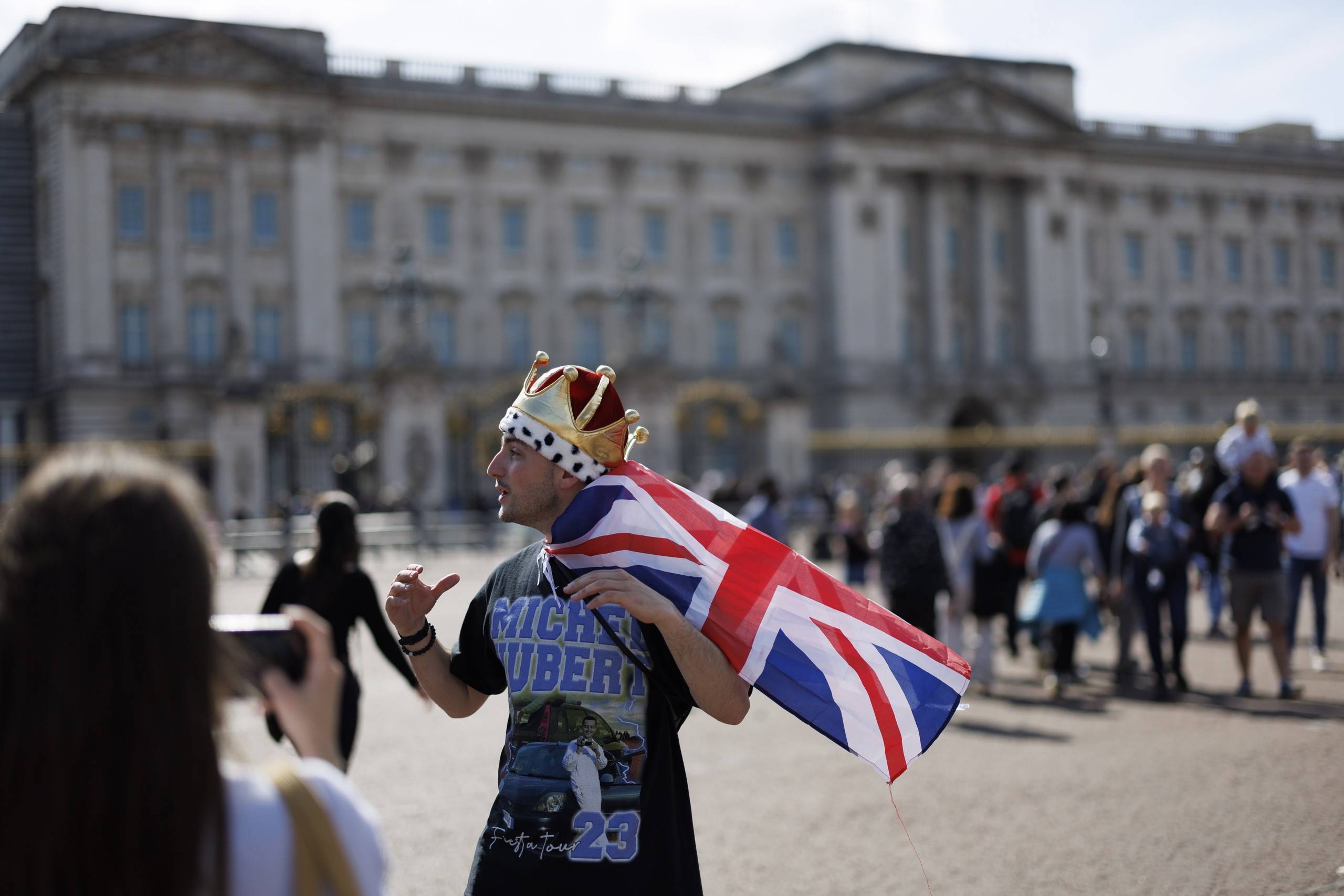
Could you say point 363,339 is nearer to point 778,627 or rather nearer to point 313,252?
point 313,252

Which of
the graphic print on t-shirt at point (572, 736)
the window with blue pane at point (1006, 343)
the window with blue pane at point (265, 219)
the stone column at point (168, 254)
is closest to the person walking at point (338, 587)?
the graphic print on t-shirt at point (572, 736)

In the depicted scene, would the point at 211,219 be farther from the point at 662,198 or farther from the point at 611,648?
the point at 611,648

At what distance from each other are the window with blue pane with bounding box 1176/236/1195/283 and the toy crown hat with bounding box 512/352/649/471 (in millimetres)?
64083

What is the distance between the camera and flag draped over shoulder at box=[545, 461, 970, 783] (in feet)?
12.2

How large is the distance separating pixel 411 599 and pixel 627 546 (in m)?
0.56

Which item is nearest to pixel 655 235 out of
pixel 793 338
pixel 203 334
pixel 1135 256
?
pixel 793 338

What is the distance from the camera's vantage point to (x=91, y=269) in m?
43.5

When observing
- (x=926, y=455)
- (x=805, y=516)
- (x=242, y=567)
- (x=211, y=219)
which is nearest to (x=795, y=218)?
(x=926, y=455)

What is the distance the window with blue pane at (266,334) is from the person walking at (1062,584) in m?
37.6

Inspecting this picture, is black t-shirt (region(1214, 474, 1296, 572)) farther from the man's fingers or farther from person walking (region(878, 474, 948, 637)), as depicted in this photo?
the man's fingers

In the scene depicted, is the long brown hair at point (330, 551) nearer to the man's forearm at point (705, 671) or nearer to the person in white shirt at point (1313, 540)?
the man's forearm at point (705, 671)

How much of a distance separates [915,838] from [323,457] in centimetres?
2818

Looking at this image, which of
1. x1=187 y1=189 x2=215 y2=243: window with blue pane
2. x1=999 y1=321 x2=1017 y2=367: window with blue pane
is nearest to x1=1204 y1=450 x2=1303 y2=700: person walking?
x1=187 y1=189 x2=215 y2=243: window with blue pane

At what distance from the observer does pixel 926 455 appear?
51.1m
